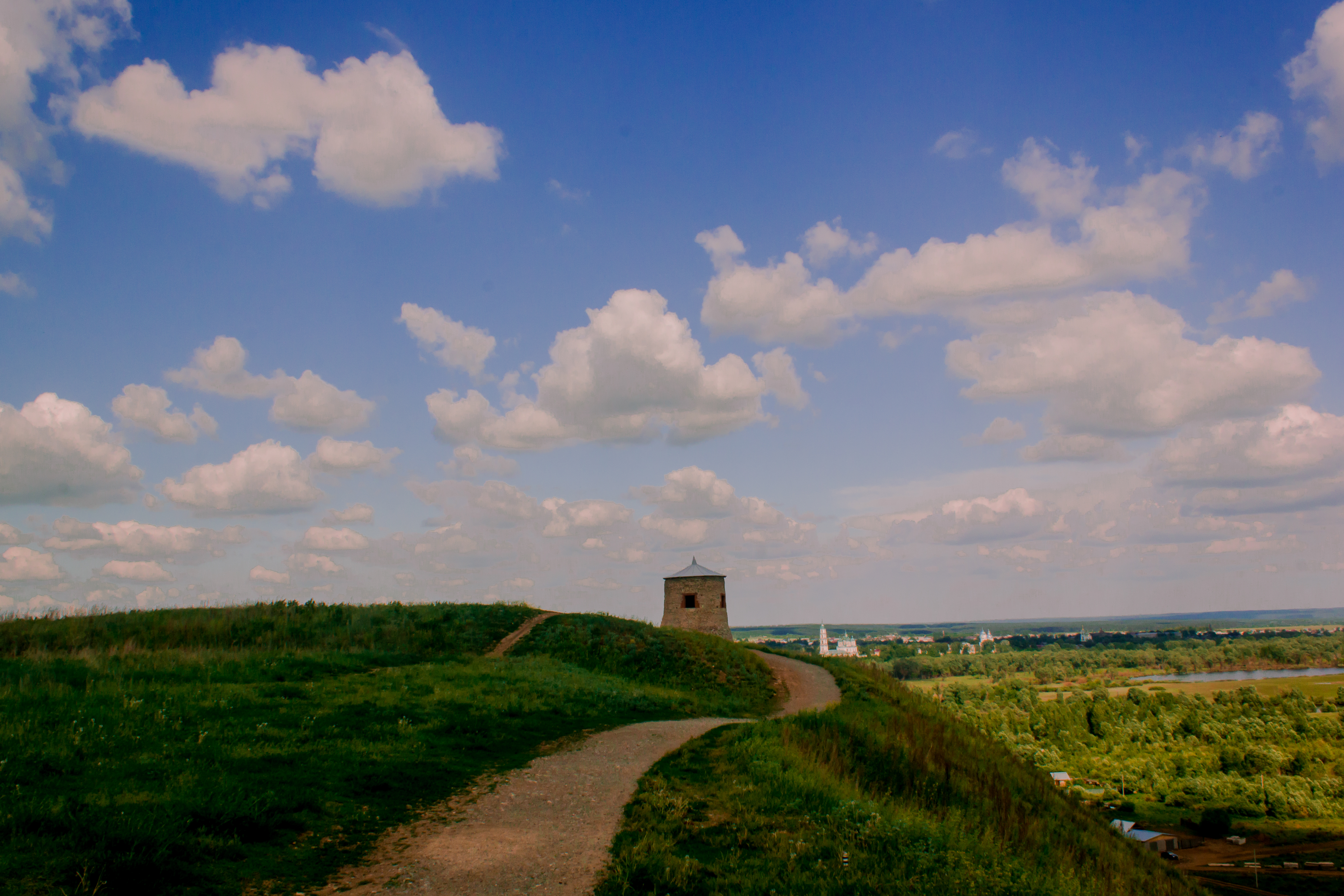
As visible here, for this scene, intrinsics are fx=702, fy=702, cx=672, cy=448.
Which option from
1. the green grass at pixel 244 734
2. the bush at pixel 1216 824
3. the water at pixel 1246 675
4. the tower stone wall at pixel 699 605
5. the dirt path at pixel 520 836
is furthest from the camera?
the water at pixel 1246 675

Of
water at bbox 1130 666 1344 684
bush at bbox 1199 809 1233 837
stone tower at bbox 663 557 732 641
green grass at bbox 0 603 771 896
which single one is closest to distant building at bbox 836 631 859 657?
water at bbox 1130 666 1344 684

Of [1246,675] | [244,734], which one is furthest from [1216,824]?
[1246,675]

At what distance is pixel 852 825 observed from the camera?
8.09 meters

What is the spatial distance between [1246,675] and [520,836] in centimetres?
20526

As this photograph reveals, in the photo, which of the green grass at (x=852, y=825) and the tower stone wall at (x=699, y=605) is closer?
the green grass at (x=852, y=825)

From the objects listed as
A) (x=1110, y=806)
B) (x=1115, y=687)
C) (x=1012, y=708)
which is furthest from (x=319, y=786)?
(x=1115, y=687)

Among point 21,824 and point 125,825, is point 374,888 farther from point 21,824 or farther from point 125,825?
point 21,824

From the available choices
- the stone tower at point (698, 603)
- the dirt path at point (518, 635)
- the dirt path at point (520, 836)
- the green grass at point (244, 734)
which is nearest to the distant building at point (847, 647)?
the stone tower at point (698, 603)

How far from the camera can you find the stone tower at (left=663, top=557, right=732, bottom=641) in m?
39.2

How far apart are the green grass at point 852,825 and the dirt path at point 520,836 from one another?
1.10ft

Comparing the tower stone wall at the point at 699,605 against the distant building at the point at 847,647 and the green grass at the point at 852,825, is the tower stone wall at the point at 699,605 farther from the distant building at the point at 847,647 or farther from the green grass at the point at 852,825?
the distant building at the point at 847,647

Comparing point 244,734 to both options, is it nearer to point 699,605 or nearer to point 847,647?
point 699,605

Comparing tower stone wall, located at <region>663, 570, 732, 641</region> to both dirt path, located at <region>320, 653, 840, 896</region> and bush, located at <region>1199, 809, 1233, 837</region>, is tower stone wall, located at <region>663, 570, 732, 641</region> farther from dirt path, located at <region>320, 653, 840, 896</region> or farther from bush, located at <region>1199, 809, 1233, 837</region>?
bush, located at <region>1199, 809, 1233, 837</region>

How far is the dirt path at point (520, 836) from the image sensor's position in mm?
6375
